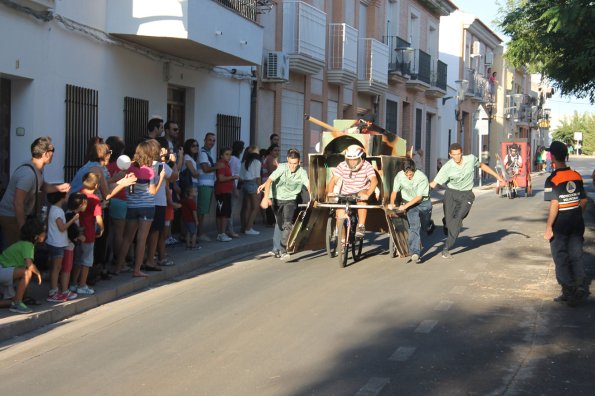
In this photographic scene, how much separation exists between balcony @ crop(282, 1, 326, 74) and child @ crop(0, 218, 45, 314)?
44.5 ft

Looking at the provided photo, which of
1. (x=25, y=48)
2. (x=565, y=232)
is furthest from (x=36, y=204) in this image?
(x=565, y=232)

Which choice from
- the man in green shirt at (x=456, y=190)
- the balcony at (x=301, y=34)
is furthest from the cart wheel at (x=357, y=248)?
the balcony at (x=301, y=34)

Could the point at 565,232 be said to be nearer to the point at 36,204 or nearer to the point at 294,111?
the point at 36,204

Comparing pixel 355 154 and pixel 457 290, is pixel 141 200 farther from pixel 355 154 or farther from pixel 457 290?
pixel 457 290

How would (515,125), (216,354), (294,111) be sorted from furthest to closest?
(515,125)
(294,111)
(216,354)

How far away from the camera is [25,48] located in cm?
1135

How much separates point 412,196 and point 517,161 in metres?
18.9

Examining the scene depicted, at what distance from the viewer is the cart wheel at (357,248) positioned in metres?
12.4

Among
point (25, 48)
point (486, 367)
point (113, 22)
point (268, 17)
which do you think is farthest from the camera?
point (268, 17)

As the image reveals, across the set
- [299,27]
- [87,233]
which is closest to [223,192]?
[87,233]

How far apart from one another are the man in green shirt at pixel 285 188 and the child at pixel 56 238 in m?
4.38

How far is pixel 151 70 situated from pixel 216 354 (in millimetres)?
9375

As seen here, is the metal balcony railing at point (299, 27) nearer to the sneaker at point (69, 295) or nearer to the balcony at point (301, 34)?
the balcony at point (301, 34)

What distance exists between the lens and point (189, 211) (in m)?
12.9
